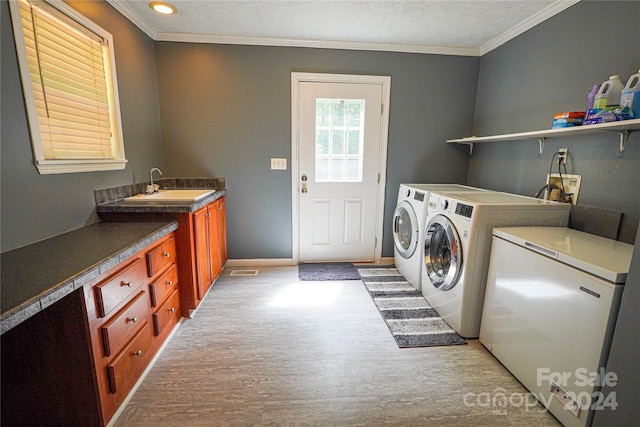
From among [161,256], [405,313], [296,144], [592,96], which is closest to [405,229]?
[405,313]

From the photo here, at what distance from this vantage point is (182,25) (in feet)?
8.55

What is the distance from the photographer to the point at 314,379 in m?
1.68

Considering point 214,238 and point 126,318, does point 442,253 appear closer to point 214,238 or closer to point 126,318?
point 214,238

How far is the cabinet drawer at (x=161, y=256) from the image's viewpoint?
1687mm

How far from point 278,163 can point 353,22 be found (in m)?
1.47

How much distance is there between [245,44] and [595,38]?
278 centimetres

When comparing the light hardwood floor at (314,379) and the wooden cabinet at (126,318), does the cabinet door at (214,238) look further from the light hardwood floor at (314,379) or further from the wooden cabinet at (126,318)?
the wooden cabinet at (126,318)

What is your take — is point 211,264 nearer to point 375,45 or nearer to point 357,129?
point 357,129

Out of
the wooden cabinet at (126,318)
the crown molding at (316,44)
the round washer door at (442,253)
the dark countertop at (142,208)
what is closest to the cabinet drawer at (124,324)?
the wooden cabinet at (126,318)

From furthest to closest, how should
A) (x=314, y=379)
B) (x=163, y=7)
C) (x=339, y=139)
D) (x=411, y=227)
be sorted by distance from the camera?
(x=339, y=139), (x=411, y=227), (x=163, y=7), (x=314, y=379)

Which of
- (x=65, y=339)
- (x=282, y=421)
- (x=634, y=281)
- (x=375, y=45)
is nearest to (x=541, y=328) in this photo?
(x=634, y=281)

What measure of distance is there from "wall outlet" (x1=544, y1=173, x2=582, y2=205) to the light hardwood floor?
48.2 inches

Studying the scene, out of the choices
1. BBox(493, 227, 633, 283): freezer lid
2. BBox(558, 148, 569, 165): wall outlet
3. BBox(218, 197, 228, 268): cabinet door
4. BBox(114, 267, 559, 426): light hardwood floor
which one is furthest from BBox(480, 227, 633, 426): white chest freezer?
BBox(218, 197, 228, 268): cabinet door

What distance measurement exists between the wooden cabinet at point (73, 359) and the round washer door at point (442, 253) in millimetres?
1997
